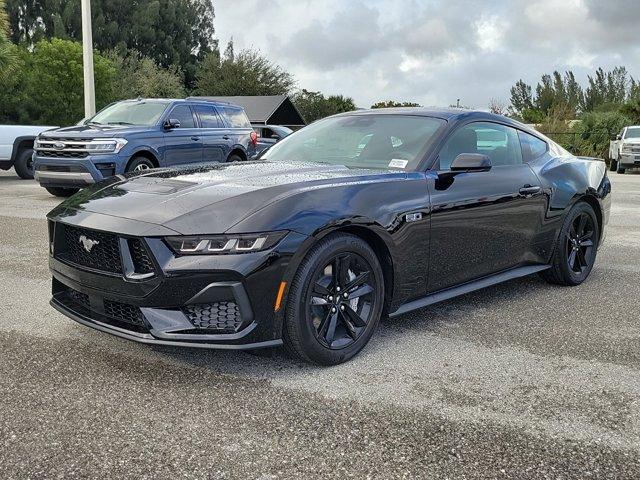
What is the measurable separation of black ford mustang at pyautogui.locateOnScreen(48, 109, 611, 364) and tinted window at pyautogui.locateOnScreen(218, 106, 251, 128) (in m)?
8.36

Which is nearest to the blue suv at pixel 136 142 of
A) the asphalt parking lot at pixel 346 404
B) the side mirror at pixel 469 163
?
the asphalt parking lot at pixel 346 404

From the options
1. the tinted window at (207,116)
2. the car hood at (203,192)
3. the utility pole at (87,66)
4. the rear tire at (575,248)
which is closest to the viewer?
the car hood at (203,192)

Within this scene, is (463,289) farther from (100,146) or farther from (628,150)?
(628,150)

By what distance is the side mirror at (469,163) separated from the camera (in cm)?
428

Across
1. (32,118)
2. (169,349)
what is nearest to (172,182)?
(169,349)

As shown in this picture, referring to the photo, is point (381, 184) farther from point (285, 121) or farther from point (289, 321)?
point (285, 121)

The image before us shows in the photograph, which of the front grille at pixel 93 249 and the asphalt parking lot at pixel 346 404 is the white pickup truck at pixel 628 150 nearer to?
the asphalt parking lot at pixel 346 404

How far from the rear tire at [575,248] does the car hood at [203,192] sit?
1998mm

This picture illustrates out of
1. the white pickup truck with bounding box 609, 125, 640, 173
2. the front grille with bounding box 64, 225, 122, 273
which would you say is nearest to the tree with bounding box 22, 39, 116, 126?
the white pickup truck with bounding box 609, 125, 640, 173

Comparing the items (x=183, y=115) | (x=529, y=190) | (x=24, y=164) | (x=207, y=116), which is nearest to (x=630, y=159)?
(x=207, y=116)

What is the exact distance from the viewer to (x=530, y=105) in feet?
223

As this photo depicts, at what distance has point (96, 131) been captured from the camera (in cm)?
1083

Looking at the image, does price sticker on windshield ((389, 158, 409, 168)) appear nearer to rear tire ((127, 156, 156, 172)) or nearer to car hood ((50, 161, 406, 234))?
car hood ((50, 161, 406, 234))

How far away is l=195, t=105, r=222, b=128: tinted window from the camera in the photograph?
41.2 ft
